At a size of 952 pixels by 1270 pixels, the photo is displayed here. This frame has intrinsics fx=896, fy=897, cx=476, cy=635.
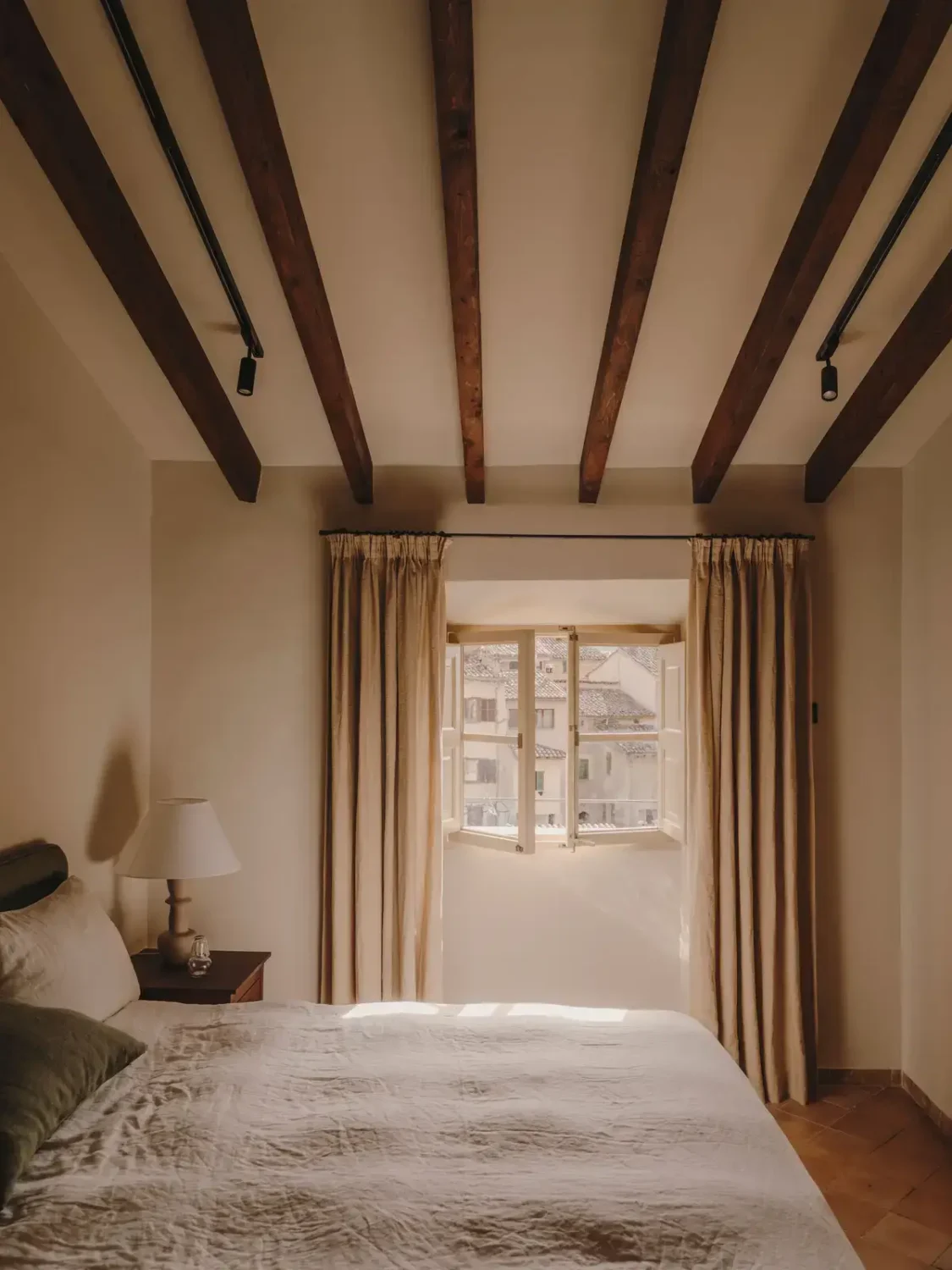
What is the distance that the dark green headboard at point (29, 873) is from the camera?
8.41 ft

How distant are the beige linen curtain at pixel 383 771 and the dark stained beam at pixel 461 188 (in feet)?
2.14

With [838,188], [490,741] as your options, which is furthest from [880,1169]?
[838,188]

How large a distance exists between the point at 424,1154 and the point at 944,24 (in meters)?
2.63

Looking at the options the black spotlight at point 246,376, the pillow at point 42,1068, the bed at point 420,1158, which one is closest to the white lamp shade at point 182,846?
the bed at point 420,1158

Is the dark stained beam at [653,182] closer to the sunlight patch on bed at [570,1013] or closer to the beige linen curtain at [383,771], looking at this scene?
the beige linen curtain at [383,771]

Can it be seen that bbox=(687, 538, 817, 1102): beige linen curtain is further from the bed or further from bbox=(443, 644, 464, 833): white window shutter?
bbox=(443, 644, 464, 833): white window shutter

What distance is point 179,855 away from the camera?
313 centimetres

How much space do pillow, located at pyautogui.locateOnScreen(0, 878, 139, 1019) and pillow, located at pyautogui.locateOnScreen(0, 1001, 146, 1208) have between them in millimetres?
208

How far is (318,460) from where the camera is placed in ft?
12.5

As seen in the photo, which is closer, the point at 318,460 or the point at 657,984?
the point at 318,460

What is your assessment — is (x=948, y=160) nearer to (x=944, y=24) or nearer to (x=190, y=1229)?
(x=944, y=24)

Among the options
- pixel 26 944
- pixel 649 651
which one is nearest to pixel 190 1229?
pixel 26 944

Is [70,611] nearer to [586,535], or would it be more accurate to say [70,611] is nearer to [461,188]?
[461,188]

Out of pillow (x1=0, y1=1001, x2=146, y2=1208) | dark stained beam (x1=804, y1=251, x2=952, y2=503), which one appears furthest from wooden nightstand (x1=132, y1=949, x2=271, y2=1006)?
dark stained beam (x1=804, y1=251, x2=952, y2=503)
